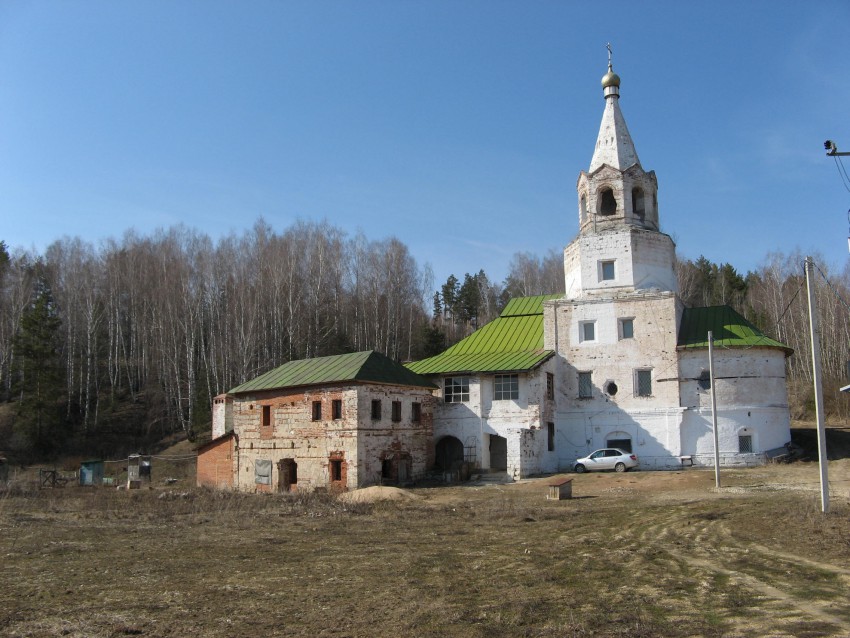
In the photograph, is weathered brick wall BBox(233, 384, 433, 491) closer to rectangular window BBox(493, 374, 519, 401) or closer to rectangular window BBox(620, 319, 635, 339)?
rectangular window BBox(493, 374, 519, 401)

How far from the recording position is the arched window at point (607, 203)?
110ft

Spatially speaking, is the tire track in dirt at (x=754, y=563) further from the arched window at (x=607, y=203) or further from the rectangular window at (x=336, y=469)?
the arched window at (x=607, y=203)

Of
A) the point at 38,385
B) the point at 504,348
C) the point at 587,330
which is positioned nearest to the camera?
the point at 587,330

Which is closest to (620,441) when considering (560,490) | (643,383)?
(643,383)

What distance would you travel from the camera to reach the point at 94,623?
8.11 m

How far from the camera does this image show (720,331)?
3164 cm

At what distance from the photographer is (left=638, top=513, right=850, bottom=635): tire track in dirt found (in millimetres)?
7852

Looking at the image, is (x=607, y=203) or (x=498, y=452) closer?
(x=498, y=452)

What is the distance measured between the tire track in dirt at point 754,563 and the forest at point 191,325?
35.3 meters

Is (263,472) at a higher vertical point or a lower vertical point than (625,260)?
lower

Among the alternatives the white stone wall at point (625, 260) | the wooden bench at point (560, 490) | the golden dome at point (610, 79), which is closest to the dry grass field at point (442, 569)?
the wooden bench at point (560, 490)

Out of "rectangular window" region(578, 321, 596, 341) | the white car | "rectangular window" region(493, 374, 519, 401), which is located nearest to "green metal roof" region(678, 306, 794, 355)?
"rectangular window" region(578, 321, 596, 341)

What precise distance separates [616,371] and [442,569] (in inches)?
899

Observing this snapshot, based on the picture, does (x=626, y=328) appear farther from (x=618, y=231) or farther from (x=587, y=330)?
(x=618, y=231)
